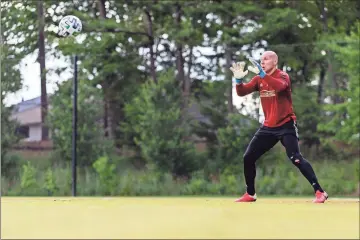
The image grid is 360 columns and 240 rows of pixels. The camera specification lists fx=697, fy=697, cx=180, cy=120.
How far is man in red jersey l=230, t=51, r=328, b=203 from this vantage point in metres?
7.51

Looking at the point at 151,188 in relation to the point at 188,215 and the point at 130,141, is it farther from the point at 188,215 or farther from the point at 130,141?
the point at 188,215

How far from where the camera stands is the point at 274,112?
769 cm

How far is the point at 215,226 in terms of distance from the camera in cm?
475

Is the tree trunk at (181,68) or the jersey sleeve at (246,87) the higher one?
the tree trunk at (181,68)

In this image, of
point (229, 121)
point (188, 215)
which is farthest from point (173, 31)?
point (188, 215)

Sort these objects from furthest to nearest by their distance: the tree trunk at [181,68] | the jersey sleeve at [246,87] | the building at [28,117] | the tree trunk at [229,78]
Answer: the tree trunk at [181,68], the building at [28,117], the tree trunk at [229,78], the jersey sleeve at [246,87]

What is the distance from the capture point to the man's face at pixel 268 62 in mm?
7578

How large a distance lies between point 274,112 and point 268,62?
0.56 m

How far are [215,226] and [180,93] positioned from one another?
26992 millimetres

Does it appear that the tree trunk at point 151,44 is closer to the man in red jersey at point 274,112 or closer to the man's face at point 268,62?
the man in red jersey at point 274,112

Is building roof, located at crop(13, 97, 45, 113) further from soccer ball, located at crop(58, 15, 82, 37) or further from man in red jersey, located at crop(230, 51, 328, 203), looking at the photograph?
man in red jersey, located at crop(230, 51, 328, 203)

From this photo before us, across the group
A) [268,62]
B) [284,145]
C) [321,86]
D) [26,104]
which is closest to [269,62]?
[268,62]

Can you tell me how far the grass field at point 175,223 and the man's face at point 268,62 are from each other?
2258 mm

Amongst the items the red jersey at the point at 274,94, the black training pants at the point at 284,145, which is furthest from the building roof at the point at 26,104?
the red jersey at the point at 274,94
